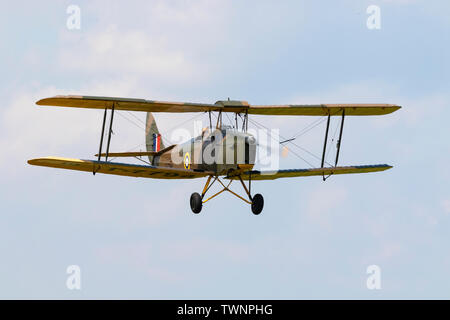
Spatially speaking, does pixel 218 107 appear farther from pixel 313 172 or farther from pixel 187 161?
pixel 313 172

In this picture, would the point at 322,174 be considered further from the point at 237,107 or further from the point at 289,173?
the point at 237,107

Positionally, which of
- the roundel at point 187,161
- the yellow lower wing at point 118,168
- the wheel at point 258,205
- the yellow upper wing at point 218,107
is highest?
the yellow upper wing at point 218,107

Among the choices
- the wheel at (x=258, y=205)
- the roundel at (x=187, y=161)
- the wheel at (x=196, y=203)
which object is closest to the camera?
the wheel at (x=196, y=203)

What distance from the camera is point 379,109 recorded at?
2289 centimetres

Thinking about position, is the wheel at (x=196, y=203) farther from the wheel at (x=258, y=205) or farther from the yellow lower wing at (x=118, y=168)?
the wheel at (x=258, y=205)

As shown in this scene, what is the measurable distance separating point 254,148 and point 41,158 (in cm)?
533

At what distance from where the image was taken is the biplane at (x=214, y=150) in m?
19.8

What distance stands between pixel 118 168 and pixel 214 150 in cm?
255

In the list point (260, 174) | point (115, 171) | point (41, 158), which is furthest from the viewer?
point (260, 174)

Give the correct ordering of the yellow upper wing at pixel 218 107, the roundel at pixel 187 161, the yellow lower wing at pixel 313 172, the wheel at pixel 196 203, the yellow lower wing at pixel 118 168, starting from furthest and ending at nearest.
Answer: the yellow lower wing at pixel 313 172
the roundel at pixel 187 161
the wheel at pixel 196 203
the yellow upper wing at pixel 218 107
the yellow lower wing at pixel 118 168

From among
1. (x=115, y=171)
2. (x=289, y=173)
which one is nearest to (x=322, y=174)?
(x=289, y=173)

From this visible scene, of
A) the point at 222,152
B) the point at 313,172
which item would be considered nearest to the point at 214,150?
the point at 222,152

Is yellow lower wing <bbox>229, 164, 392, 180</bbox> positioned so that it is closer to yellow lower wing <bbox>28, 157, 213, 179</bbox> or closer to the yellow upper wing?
the yellow upper wing

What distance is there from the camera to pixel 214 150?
20.8m
